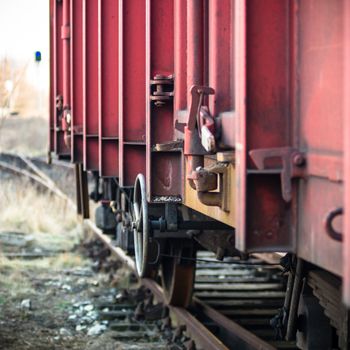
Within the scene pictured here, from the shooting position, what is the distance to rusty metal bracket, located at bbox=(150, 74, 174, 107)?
220 inches

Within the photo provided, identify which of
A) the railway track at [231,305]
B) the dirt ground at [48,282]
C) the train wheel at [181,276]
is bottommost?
the dirt ground at [48,282]

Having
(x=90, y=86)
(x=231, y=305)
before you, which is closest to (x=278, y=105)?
(x=90, y=86)

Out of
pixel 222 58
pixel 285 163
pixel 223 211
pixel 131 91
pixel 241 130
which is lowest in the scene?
pixel 223 211

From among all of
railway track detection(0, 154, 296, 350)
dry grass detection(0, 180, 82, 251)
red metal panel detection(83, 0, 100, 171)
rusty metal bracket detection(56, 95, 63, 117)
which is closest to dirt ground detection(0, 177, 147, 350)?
dry grass detection(0, 180, 82, 251)

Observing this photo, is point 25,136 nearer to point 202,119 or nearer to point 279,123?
point 202,119

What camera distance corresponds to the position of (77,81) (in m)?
9.90

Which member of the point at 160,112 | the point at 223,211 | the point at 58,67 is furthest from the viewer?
the point at 58,67

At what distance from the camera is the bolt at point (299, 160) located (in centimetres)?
335

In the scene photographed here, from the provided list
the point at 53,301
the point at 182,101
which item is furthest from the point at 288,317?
the point at 53,301

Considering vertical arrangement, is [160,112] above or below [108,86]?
below

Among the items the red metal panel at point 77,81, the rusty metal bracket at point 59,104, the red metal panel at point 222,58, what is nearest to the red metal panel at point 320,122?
the red metal panel at point 222,58

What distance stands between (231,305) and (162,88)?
4.28 metres

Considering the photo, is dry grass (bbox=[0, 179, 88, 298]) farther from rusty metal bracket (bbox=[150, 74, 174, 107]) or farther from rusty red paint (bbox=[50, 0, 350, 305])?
rusty red paint (bbox=[50, 0, 350, 305])

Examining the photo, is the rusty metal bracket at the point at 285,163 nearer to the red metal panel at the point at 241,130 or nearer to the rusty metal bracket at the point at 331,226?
the red metal panel at the point at 241,130
